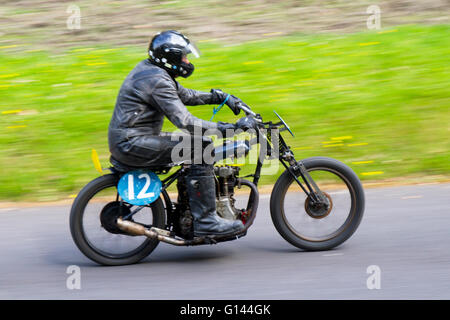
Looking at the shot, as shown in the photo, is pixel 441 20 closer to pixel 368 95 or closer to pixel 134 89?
pixel 368 95

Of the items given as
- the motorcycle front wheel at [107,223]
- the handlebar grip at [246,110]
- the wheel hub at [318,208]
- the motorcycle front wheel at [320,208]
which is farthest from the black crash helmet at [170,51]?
the wheel hub at [318,208]

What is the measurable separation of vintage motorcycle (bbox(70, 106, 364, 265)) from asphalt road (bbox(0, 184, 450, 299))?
173 mm

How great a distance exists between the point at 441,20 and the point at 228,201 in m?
7.10

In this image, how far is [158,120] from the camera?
508 cm

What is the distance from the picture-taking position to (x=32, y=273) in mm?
5062

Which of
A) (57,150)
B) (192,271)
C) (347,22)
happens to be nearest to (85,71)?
(57,150)

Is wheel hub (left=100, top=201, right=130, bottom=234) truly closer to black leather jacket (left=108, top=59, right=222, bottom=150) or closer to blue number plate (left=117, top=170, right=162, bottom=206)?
blue number plate (left=117, top=170, right=162, bottom=206)

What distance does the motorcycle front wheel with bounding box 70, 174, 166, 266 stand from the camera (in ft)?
16.3

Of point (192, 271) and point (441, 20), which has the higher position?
point (441, 20)

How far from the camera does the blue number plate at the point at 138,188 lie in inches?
197

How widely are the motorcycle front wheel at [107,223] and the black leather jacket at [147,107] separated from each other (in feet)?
1.18

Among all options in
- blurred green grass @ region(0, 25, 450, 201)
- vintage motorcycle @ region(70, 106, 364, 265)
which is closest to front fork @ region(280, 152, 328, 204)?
vintage motorcycle @ region(70, 106, 364, 265)

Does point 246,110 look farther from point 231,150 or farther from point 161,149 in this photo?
point 161,149

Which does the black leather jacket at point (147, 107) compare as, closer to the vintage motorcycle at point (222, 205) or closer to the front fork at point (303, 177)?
the vintage motorcycle at point (222, 205)
